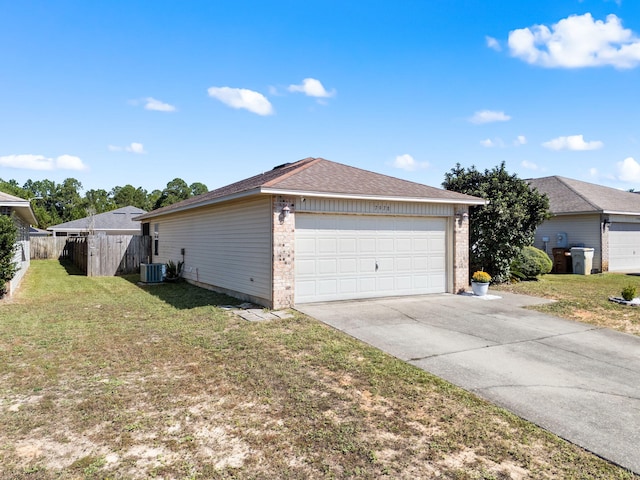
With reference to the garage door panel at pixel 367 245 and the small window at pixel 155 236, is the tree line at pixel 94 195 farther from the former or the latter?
the garage door panel at pixel 367 245

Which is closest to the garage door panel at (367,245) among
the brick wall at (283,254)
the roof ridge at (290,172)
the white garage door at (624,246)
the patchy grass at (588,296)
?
the brick wall at (283,254)

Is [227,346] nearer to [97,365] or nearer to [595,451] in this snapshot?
[97,365]

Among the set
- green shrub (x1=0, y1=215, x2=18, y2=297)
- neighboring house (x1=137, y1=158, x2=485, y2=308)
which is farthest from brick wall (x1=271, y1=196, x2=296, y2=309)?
green shrub (x1=0, y1=215, x2=18, y2=297)

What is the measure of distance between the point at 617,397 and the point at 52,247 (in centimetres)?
3204

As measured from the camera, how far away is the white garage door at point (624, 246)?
723 inches

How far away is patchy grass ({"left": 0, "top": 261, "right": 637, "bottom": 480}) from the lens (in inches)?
114

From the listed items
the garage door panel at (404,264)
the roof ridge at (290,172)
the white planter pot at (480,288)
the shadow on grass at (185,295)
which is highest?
the roof ridge at (290,172)

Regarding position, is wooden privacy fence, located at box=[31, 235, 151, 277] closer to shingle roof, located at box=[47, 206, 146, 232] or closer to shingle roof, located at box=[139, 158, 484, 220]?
shingle roof, located at box=[139, 158, 484, 220]

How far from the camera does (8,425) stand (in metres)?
3.48

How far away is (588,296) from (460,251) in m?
3.82

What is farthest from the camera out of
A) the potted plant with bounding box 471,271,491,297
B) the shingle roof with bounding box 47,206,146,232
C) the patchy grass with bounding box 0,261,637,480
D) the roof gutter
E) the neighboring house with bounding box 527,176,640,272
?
the shingle roof with bounding box 47,206,146,232

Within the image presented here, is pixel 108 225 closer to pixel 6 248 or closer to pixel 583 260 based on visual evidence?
pixel 6 248

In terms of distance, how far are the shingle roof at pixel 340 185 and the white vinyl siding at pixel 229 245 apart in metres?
0.56

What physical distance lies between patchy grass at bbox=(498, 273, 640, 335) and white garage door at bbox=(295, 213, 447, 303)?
298 centimetres
